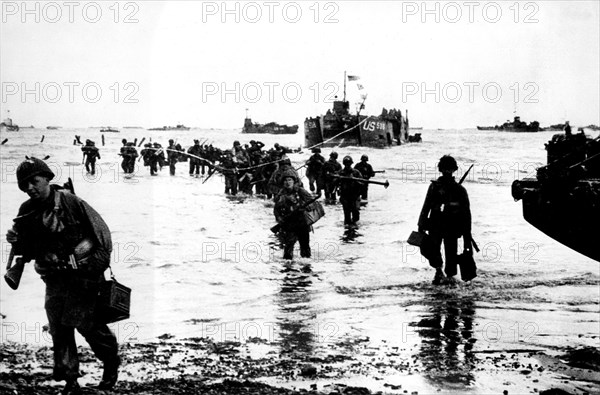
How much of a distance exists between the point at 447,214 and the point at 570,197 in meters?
1.57

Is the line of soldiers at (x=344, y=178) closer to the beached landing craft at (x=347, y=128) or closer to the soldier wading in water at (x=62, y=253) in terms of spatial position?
the soldier wading in water at (x=62, y=253)

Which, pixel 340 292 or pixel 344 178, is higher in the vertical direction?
pixel 344 178

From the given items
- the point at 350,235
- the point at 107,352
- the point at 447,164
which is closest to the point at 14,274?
the point at 107,352

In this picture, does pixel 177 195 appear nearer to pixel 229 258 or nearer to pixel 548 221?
pixel 229 258

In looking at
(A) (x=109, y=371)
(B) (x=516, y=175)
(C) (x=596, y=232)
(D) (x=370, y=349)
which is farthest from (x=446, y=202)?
(B) (x=516, y=175)

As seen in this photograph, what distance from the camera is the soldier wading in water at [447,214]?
962 centimetres

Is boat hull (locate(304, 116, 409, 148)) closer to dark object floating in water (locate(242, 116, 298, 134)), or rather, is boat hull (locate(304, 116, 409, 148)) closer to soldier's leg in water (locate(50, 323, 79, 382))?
dark object floating in water (locate(242, 116, 298, 134))

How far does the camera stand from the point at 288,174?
12.5 meters

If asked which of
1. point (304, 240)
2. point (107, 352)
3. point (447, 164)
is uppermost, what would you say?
point (447, 164)

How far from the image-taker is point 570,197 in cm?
891

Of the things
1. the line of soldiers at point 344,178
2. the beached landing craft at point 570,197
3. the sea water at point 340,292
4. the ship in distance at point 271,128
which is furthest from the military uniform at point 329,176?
the ship in distance at point 271,128

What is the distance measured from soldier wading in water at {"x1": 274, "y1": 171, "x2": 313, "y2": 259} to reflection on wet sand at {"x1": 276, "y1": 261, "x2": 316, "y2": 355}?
0.63 metres

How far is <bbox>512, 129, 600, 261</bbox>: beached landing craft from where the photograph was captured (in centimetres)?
873

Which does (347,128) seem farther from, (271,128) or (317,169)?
(271,128)
